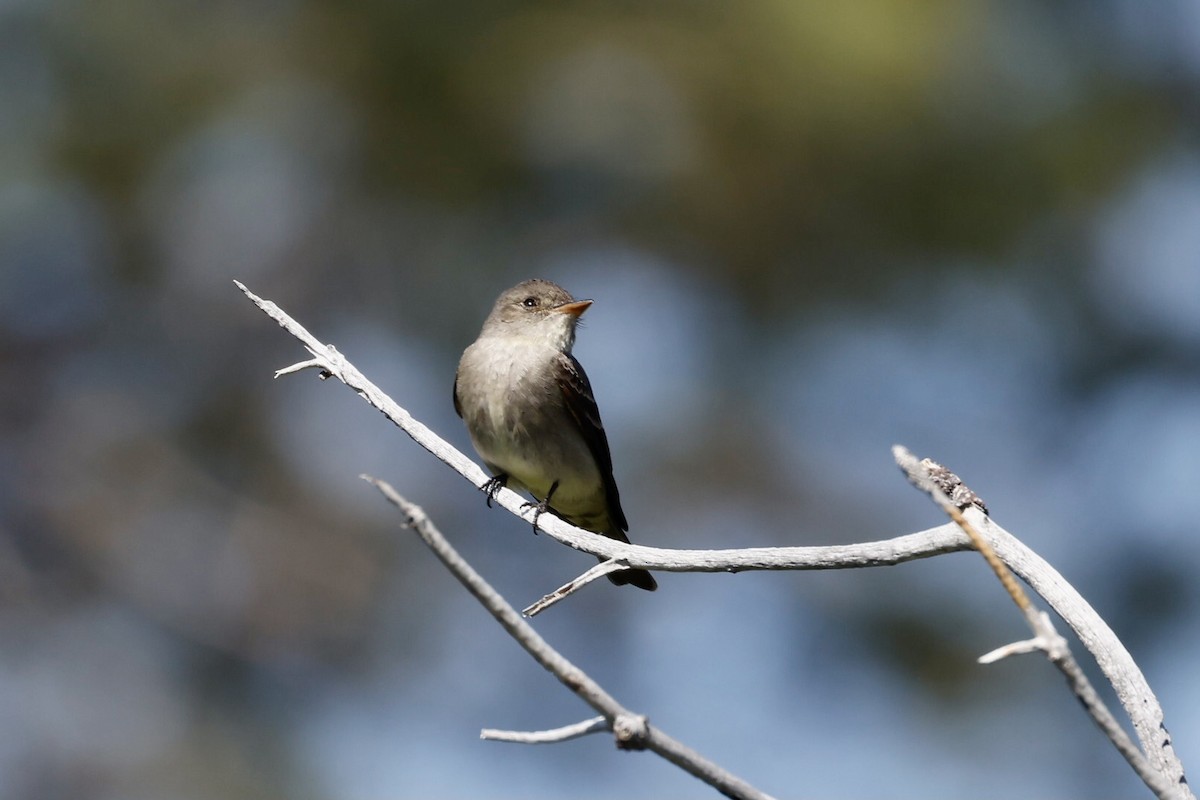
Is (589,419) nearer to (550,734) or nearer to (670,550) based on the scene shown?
(670,550)

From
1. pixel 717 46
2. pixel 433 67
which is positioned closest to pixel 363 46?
pixel 433 67

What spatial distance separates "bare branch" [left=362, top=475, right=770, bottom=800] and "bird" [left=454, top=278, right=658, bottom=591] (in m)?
3.25

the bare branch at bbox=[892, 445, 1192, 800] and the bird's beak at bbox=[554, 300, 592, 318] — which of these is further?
the bird's beak at bbox=[554, 300, 592, 318]

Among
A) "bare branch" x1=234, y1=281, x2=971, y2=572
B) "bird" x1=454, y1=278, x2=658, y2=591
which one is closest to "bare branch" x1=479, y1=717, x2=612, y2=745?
"bare branch" x1=234, y1=281, x2=971, y2=572

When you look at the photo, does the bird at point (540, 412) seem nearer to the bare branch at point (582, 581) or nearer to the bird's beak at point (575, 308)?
the bird's beak at point (575, 308)

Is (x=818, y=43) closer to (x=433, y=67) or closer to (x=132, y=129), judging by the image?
(x=433, y=67)

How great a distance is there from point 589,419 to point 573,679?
12.0 feet

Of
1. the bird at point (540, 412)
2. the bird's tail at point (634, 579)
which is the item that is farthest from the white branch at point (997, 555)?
the bird at point (540, 412)

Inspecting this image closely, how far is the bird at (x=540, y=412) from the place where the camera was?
5.16 meters

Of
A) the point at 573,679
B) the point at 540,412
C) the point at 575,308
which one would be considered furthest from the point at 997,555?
the point at 575,308

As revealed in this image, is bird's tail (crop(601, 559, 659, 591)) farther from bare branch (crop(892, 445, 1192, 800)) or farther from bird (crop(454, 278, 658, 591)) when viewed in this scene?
bare branch (crop(892, 445, 1192, 800))

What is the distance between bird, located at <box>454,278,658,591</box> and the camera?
516cm

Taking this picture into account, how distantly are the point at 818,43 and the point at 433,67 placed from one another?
9.30ft

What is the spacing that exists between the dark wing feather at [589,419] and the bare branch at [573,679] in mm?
3557
